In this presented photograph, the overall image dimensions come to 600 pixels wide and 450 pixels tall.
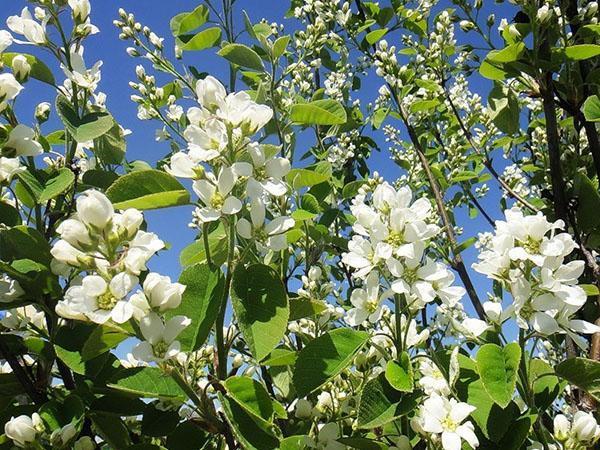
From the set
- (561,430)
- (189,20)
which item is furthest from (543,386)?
(189,20)

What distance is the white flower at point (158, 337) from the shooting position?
113cm

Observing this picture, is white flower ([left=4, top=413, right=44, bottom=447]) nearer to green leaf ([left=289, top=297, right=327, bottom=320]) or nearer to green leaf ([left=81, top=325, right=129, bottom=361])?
green leaf ([left=81, top=325, right=129, bottom=361])

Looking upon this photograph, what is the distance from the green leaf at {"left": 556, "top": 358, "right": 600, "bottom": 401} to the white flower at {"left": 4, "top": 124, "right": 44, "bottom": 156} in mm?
1386

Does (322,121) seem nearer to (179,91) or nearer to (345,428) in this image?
(345,428)

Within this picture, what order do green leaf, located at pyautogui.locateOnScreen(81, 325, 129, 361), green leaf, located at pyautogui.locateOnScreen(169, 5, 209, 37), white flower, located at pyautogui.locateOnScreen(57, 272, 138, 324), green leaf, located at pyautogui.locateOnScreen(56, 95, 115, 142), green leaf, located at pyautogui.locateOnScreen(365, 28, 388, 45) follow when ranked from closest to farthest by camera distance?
white flower, located at pyautogui.locateOnScreen(57, 272, 138, 324) < green leaf, located at pyautogui.locateOnScreen(81, 325, 129, 361) < green leaf, located at pyautogui.locateOnScreen(56, 95, 115, 142) < green leaf, located at pyautogui.locateOnScreen(169, 5, 209, 37) < green leaf, located at pyautogui.locateOnScreen(365, 28, 388, 45)

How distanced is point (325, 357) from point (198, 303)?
1.01ft

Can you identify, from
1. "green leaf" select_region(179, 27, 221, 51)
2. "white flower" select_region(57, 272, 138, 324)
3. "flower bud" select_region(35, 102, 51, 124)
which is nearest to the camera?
"white flower" select_region(57, 272, 138, 324)

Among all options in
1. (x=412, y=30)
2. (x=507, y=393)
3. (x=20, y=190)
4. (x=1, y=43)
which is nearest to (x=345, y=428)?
(x=507, y=393)

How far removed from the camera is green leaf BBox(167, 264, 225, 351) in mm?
1272

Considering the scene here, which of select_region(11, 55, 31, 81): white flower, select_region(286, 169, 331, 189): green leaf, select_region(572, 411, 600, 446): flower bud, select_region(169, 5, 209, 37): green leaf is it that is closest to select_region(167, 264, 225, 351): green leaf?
select_region(286, 169, 331, 189): green leaf

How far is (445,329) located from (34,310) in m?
1.65

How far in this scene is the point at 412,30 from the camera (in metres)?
3.51

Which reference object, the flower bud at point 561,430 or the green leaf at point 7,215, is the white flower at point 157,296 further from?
the flower bud at point 561,430

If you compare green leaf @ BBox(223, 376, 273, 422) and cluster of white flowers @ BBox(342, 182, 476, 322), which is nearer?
green leaf @ BBox(223, 376, 273, 422)
